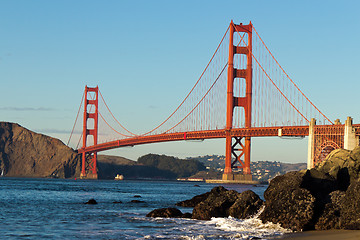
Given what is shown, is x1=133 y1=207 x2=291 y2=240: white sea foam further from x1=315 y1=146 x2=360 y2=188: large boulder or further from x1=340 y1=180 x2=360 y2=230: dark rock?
x1=315 y1=146 x2=360 y2=188: large boulder

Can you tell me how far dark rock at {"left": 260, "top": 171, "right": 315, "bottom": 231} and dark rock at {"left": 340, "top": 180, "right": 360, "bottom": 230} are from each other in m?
1.17

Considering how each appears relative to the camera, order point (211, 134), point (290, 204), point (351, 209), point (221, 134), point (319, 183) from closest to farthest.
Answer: point (351, 209), point (290, 204), point (319, 183), point (211, 134), point (221, 134)

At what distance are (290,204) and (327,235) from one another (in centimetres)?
300

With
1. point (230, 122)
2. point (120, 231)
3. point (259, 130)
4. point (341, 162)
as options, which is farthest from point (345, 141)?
point (120, 231)

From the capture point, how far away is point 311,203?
2347cm

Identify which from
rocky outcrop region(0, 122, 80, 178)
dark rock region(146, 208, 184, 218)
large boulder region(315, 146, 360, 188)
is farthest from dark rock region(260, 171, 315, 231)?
rocky outcrop region(0, 122, 80, 178)

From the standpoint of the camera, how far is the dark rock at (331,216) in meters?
23.2

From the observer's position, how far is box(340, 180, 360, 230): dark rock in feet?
73.8

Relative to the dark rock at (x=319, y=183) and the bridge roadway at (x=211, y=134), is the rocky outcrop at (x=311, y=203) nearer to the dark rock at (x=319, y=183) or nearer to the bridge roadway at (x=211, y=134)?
the dark rock at (x=319, y=183)

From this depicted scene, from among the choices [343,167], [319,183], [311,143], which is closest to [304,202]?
[319,183]

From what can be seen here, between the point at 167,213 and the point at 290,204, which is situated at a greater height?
the point at 290,204

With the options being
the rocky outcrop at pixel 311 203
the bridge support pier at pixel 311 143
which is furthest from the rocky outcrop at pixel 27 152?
the rocky outcrop at pixel 311 203

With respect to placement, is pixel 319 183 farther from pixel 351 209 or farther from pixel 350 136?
pixel 350 136

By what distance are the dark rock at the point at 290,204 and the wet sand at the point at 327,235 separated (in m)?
0.95
